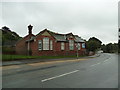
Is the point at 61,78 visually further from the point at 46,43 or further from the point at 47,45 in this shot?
the point at 47,45

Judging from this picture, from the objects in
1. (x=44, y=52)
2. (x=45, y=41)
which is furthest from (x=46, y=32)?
(x=44, y=52)

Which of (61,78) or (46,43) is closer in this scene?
(61,78)

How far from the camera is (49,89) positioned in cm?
538

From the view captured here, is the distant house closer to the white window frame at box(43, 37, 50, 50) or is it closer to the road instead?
the white window frame at box(43, 37, 50, 50)

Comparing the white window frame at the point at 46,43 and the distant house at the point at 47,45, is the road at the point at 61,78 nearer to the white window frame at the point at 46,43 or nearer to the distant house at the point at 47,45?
the distant house at the point at 47,45

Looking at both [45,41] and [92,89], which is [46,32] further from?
[92,89]

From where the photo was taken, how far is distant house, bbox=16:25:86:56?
101ft

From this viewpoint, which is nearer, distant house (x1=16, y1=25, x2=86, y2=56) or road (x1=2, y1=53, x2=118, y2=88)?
road (x1=2, y1=53, x2=118, y2=88)

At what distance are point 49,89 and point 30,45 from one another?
27.8 meters

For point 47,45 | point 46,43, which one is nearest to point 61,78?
point 46,43

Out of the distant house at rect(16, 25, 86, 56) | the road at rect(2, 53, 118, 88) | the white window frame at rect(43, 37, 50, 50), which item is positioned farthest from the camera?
the white window frame at rect(43, 37, 50, 50)

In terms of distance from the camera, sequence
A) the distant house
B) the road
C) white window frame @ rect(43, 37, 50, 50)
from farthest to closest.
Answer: white window frame @ rect(43, 37, 50, 50) < the distant house < the road

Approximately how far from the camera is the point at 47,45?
107 ft

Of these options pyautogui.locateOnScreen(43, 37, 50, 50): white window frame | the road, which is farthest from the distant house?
the road
